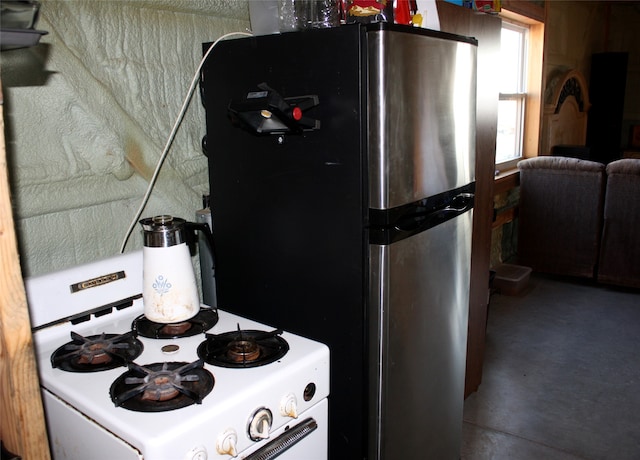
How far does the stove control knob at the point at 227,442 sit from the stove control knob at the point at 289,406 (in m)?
0.14

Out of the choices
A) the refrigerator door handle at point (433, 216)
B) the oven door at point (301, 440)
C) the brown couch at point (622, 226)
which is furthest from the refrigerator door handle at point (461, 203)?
the brown couch at point (622, 226)

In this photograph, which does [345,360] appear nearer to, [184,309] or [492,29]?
[184,309]

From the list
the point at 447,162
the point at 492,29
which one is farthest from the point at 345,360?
the point at 492,29

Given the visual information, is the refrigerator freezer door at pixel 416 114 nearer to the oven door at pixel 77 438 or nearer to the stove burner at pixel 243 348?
the stove burner at pixel 243 348

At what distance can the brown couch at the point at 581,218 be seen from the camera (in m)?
4.08

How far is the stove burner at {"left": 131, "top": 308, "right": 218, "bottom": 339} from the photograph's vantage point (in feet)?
4.59

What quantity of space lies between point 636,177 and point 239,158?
3.50 meters

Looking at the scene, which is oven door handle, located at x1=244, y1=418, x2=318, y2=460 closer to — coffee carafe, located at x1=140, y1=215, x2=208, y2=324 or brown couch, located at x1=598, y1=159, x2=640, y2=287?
coffee carafe, located at x1=140, y1=215, x2=208, y2=324

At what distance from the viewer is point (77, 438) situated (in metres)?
1.14

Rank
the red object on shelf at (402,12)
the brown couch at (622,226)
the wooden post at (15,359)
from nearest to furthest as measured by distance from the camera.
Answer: the wooden post at (15,359)
the red object on shelf at (402,12)
the brown couch at (622,226)

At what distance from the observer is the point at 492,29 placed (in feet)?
7.64

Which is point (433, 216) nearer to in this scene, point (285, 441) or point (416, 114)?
point (416, 114)

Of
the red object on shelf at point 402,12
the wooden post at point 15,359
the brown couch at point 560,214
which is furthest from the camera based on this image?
the brown couch at point 560,214

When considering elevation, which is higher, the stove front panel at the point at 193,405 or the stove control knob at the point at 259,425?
the stove front panel at the point at 193,405
